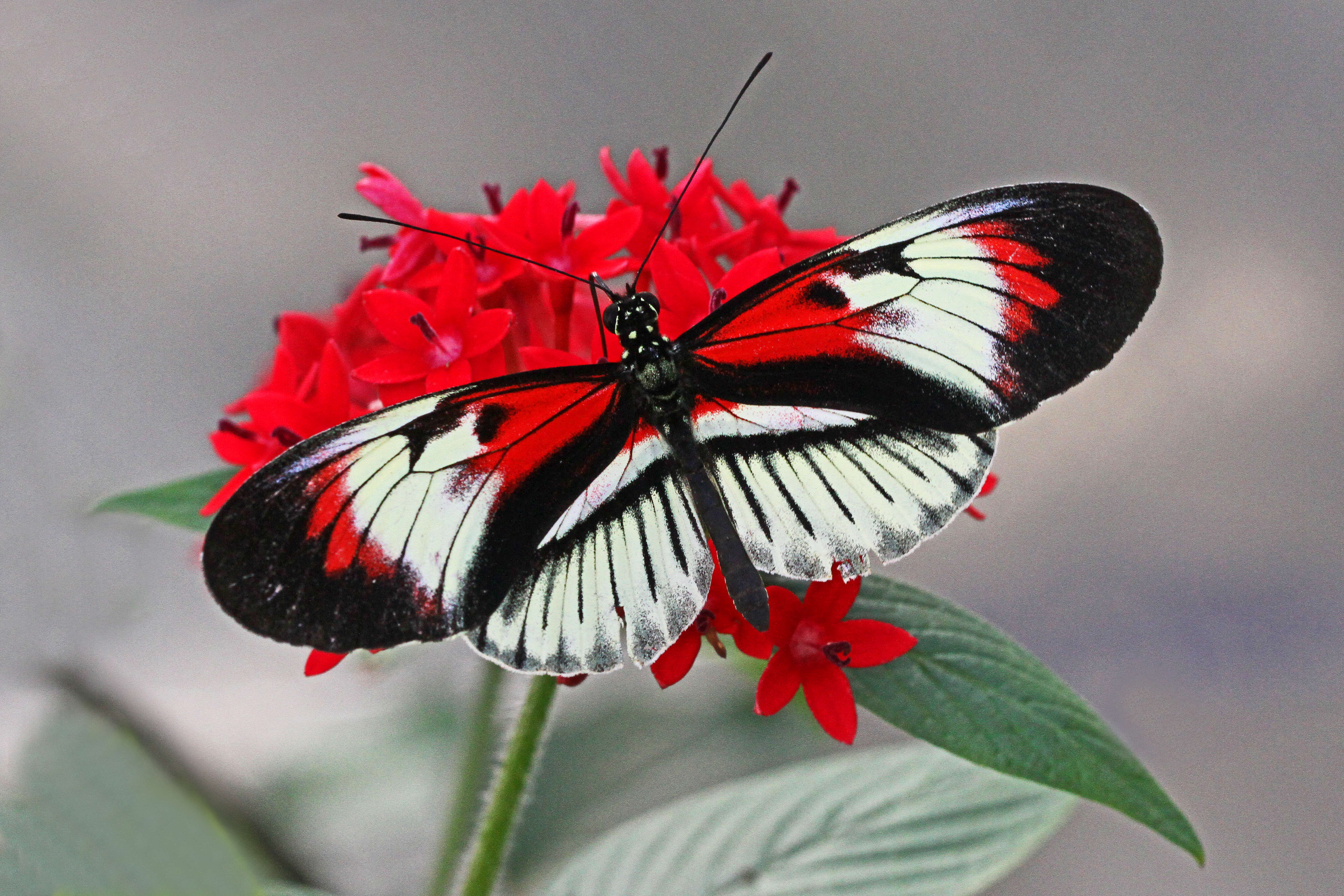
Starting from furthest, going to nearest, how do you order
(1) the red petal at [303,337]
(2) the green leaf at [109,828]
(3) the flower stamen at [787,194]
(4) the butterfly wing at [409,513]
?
(3) the flower stamen at [787,194] → (1) the red petal at [303,337] → (4) the butterfly wing at [409,513] → (2) the green leaf at [109,828]

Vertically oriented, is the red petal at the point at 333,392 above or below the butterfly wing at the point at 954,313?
below

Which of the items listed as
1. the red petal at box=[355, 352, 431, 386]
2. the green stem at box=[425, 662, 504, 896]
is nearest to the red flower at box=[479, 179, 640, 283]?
the red petal at box=[355, 352, 431, 386]

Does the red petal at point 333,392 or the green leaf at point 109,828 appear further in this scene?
the red petal at point 333,392

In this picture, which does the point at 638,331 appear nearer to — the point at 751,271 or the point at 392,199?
the point at 751,271

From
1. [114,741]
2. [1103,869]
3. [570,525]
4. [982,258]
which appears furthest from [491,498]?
[1103,869]

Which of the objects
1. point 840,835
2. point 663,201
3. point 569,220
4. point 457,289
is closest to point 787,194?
point 663,201

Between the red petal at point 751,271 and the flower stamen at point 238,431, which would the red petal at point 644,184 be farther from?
the flower stamen at point 238,431

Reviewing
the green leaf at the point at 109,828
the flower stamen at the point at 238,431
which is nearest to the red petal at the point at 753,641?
the flower stamen at the point at 238,431

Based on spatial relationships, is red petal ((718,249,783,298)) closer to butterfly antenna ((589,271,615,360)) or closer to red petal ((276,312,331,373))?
butterfly antenna ((589,271,615,360))
